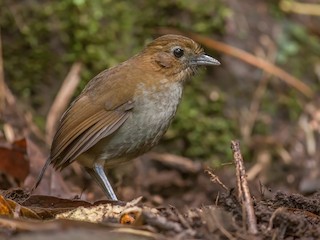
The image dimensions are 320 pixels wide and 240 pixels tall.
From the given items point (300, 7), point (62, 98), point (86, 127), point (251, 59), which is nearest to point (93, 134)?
point (86, 127)

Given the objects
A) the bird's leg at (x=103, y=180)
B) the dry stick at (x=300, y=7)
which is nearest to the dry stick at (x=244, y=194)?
the bird's leg at (x=103, y=180)

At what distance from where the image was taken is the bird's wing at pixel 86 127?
15.3ft

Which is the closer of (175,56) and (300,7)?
(175,56)

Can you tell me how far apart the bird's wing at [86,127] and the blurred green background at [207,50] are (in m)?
1.65

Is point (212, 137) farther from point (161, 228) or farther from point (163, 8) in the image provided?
point (161, 228)

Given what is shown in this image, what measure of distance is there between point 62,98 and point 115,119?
→ 70.3 inches

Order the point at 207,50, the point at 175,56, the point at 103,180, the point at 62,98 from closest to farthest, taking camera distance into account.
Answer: the point at 103,180 < the point at 175,56 < the point at 62,98 < the point at 207,50

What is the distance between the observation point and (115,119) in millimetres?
4668

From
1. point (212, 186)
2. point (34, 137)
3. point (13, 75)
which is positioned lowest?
point (212, 186)

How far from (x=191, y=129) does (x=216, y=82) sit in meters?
0.54

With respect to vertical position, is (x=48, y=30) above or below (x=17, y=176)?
A: above

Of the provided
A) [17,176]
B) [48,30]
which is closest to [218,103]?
[48,30]

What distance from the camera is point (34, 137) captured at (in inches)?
244

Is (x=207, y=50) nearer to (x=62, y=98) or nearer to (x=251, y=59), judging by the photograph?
(x=251, y=59)
